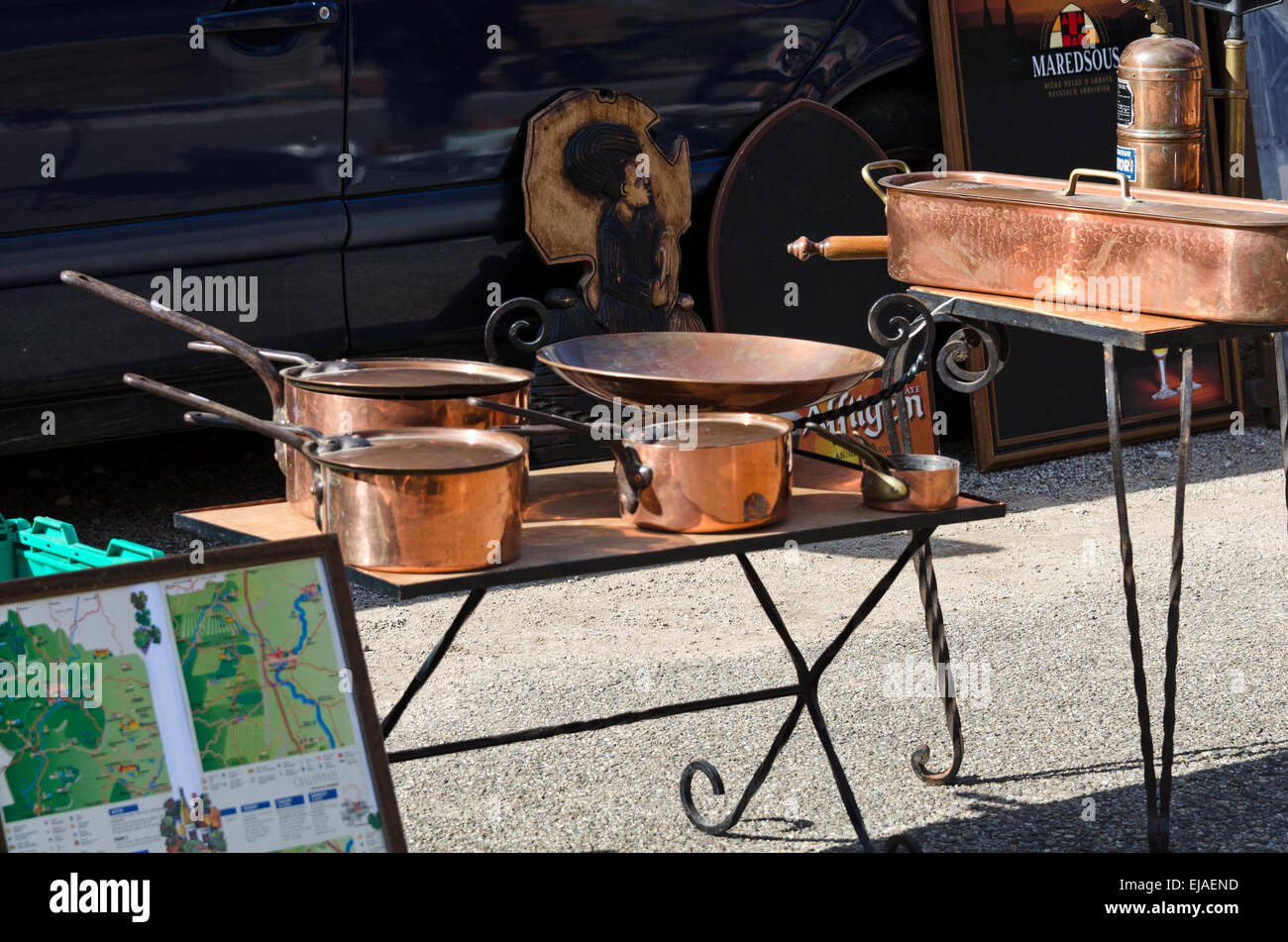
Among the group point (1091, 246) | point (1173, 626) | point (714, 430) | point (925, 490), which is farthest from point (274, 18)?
point (1173, 626)

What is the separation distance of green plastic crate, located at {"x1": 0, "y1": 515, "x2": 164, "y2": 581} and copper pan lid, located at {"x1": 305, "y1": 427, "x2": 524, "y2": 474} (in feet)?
2.11

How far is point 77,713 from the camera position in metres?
2.04

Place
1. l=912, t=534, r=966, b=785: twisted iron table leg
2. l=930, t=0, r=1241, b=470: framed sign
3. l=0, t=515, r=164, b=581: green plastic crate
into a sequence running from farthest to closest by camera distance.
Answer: l=930, t=0, r=1241, b=470: framed sign < l=912, t=534, r=966, b=785: twisted iron table leg < l=0, t=515, r=164, b=581: green plastic crate

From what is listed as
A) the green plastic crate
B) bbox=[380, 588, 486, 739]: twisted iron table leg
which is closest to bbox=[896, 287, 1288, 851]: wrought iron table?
bbox=[380, 588, 486, 739]: twisted iron table leg

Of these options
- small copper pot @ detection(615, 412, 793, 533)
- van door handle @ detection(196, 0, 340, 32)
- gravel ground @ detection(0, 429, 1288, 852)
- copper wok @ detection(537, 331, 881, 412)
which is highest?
van door handle @ detection(196, 0, 340, 32)

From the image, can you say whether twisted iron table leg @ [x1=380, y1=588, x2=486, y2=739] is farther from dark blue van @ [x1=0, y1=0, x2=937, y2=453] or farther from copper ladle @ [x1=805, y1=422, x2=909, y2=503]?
dark blue van @ [x1=0, y1=0, x2=937, y2=453]

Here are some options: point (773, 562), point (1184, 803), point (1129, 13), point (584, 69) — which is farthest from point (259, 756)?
point (1129, 13)

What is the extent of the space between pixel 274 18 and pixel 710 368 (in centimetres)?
216

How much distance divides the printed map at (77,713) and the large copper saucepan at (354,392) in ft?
1.48

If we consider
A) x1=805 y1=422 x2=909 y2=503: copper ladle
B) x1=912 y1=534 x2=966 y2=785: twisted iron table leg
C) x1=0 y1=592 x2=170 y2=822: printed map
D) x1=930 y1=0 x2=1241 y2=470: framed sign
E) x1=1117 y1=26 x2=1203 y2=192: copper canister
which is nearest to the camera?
x1=0 y1=592 x2=170 y2=822: printed map

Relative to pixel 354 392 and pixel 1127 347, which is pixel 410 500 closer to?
pixel 354 392

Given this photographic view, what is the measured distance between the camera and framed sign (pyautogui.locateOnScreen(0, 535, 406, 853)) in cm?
202

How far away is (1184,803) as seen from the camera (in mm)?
3219
